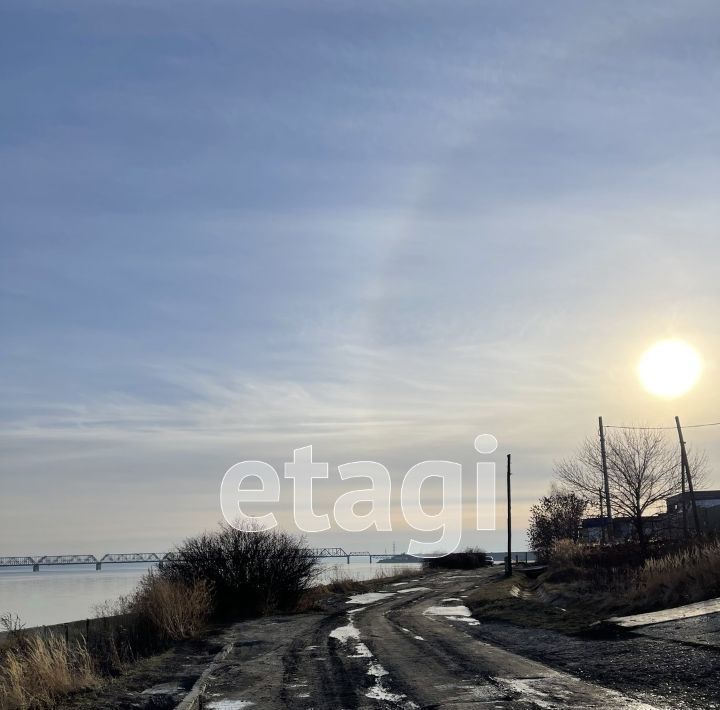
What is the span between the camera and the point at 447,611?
27750 mm

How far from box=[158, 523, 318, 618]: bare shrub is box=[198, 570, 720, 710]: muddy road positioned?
7.07m

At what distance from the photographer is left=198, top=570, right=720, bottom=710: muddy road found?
10875mm

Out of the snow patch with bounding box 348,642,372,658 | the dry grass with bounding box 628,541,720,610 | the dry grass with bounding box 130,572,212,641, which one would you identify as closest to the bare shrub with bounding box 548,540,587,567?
the dry grass with bounding box 628,541,720,610

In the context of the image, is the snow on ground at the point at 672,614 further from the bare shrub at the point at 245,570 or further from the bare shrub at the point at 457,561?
the bare shrub at the point at 457,561

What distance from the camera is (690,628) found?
50.2ft

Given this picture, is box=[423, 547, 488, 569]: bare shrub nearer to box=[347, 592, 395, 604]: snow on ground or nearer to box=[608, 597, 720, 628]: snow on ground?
box=[347, 592, 395, 604]: snow on ground

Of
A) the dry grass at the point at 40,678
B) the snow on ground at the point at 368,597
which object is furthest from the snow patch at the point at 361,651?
the snow on ground at the point at 368,597

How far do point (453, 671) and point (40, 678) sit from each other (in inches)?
259

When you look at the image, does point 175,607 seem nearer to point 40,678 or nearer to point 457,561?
point 40,678

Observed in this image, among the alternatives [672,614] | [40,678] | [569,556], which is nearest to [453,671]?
Result: [672,614]

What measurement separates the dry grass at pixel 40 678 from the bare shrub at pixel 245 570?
43.6 feet

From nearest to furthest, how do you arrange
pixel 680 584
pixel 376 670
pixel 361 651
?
pixel 376 670 < pixel 361 651 < pixel 680 584

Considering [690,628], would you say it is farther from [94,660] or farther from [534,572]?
[534,572]

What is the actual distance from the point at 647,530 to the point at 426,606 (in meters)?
38.5
